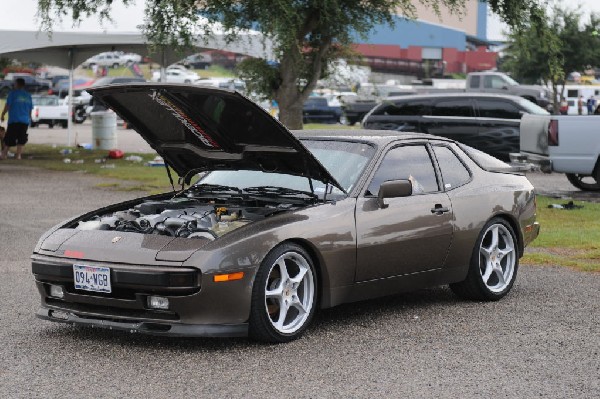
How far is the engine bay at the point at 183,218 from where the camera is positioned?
663 centimetres

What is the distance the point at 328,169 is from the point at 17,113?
687 inches

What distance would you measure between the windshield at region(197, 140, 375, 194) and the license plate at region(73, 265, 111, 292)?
1.59m

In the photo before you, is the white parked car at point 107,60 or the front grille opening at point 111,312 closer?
the front grille opening at point 111,312

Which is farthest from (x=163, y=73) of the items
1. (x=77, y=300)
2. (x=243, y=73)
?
(x=77, y=300)

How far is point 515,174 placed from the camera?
880cm

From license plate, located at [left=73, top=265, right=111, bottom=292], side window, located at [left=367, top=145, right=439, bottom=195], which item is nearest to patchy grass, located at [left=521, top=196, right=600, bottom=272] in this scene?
side window, located at [left=367, top=145, right=439, bottom=195]

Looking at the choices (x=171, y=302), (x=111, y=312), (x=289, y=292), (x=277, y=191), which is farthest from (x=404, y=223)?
(x=111, y=312)

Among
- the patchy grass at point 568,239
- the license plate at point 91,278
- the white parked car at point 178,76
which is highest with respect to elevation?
the white parked car at point 178,76

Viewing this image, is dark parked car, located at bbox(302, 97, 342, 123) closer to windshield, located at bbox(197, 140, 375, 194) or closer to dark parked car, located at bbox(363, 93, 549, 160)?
dark parked car, located at bbox(363, 93, 549, 160)

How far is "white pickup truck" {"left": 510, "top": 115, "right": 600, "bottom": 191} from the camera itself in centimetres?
1694

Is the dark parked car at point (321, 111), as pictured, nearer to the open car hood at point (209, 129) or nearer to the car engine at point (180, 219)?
the open car hood at point (209, 129)

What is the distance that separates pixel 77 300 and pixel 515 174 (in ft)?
12.8

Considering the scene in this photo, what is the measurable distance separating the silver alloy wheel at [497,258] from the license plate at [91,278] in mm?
3046

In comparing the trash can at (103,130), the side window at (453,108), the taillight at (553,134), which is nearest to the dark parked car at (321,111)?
the trash can at (103,130)
